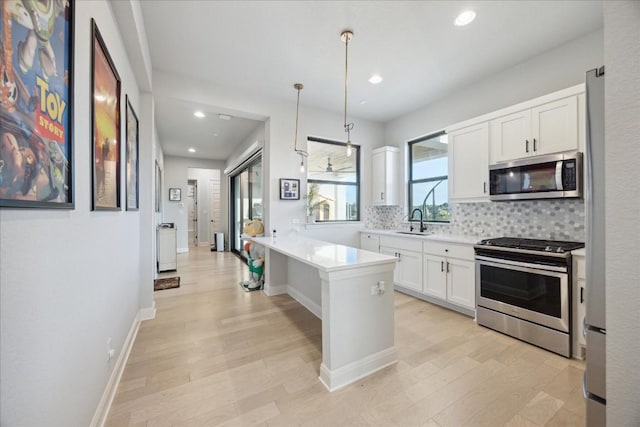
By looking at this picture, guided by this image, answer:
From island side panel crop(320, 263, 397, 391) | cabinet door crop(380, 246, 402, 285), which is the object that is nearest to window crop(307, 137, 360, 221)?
cabinet door crop(380, 246, 402, 285)

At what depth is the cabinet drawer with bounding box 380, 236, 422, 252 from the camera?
357 centimetres

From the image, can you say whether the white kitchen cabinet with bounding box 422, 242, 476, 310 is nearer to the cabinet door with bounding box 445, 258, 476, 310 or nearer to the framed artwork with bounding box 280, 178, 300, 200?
the cabinet door with bounding box 445, 258, 476, 310

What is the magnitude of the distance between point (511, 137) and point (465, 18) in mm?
1373

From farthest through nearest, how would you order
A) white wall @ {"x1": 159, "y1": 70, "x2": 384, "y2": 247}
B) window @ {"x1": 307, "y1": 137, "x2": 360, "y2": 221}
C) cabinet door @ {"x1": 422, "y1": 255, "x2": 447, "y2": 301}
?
window @ {"x1": 307, "y1": 137, "x2": 360, "y2": 221}
white wall @ {"x1": 159, "y1": 70, "x2": 384, "y2": 247}
cabinet door @ {"x1": 422, "y1": 255, "x2": 447, "y2": 301}

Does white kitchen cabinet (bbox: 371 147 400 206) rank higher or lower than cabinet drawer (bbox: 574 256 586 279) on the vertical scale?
higher

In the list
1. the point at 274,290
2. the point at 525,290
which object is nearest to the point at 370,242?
the point at 274,290

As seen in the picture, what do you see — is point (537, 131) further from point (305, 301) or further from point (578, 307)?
point (305, 301)

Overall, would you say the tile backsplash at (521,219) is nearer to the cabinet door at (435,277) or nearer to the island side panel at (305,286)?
the cabinet door at (435,277)

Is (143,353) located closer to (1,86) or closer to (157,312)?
(157,312)

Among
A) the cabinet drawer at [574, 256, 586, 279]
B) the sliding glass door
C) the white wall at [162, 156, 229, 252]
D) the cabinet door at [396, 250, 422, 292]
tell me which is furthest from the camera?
the white wall at [162, 156, 229, 252]

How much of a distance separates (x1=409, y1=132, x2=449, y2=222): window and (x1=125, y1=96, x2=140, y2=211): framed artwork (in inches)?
155

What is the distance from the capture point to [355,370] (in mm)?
1909

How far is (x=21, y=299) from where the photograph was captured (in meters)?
0.79

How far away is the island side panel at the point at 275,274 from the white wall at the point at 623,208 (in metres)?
A: 3.42
